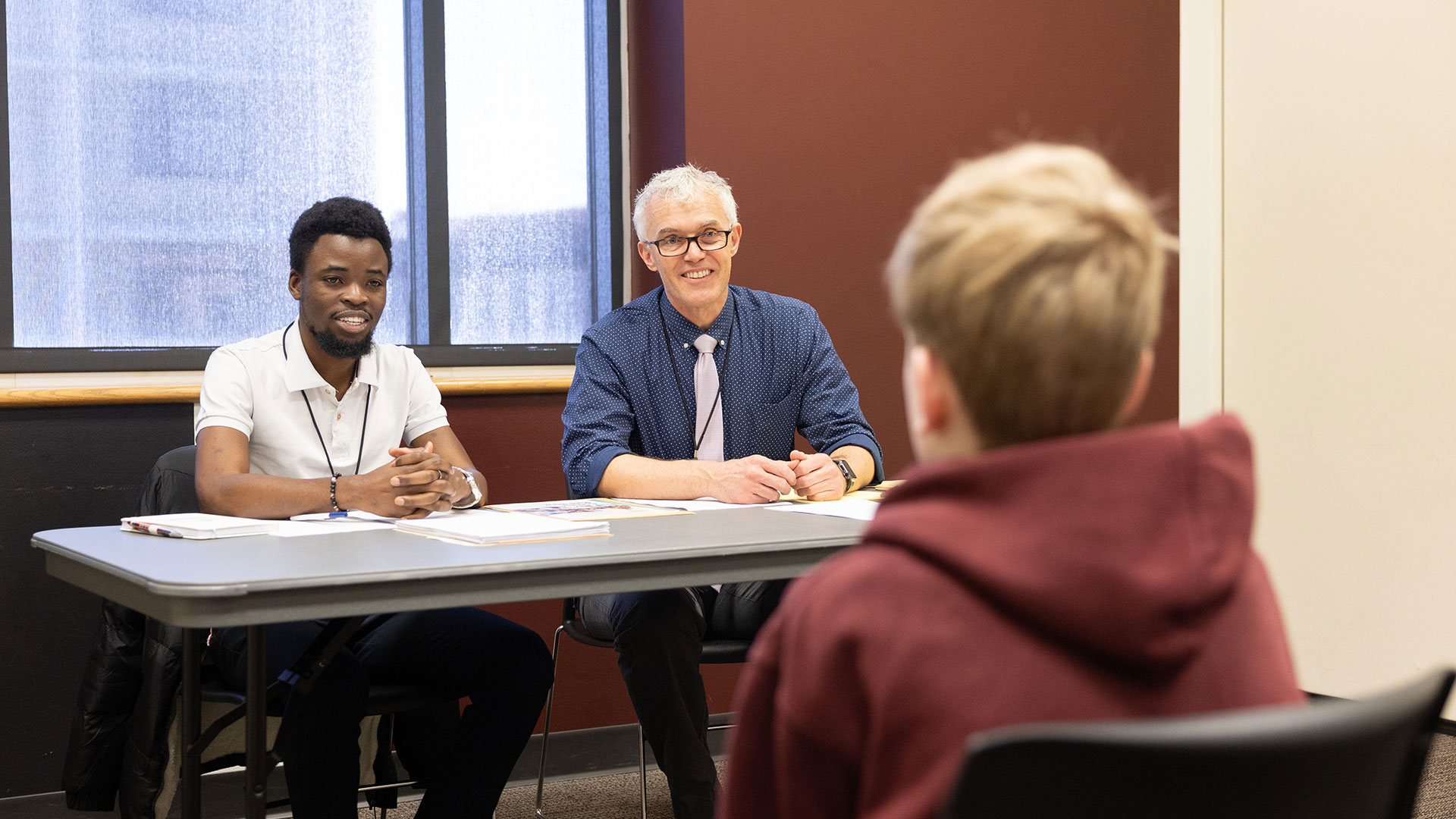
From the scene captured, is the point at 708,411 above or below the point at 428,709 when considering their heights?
above

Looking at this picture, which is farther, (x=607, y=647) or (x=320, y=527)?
(x=607, y=647)

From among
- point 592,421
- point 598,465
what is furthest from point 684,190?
point 598,465

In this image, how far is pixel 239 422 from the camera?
92.4 inches

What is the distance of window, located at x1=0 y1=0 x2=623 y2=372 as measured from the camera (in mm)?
2965

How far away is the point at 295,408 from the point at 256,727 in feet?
2.96

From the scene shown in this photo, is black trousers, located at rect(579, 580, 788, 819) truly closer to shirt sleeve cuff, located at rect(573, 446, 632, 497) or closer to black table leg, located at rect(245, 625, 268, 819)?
shirt sleeve cuff, located at rect(573, 446, 632, 497)

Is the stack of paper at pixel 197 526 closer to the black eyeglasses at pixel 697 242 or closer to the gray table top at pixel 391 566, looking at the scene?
the gray table top at pixel 391 566

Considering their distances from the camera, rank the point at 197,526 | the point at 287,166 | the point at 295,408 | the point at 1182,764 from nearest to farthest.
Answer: the point at 1182,764
the point at 197,526
the point at 295,408
the point at 287,166

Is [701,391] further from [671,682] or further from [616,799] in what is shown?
[616,799]

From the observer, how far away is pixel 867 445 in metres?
2.70

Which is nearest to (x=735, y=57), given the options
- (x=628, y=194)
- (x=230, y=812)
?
(x=628, y=194)

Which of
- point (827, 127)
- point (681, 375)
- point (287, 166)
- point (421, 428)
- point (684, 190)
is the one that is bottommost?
point (421, 428)

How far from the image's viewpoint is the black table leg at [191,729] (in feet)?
5.68

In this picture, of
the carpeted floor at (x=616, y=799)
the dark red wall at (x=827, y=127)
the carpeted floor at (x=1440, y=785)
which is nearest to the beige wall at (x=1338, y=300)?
the carpeted floor at (x=1440, y=785)
